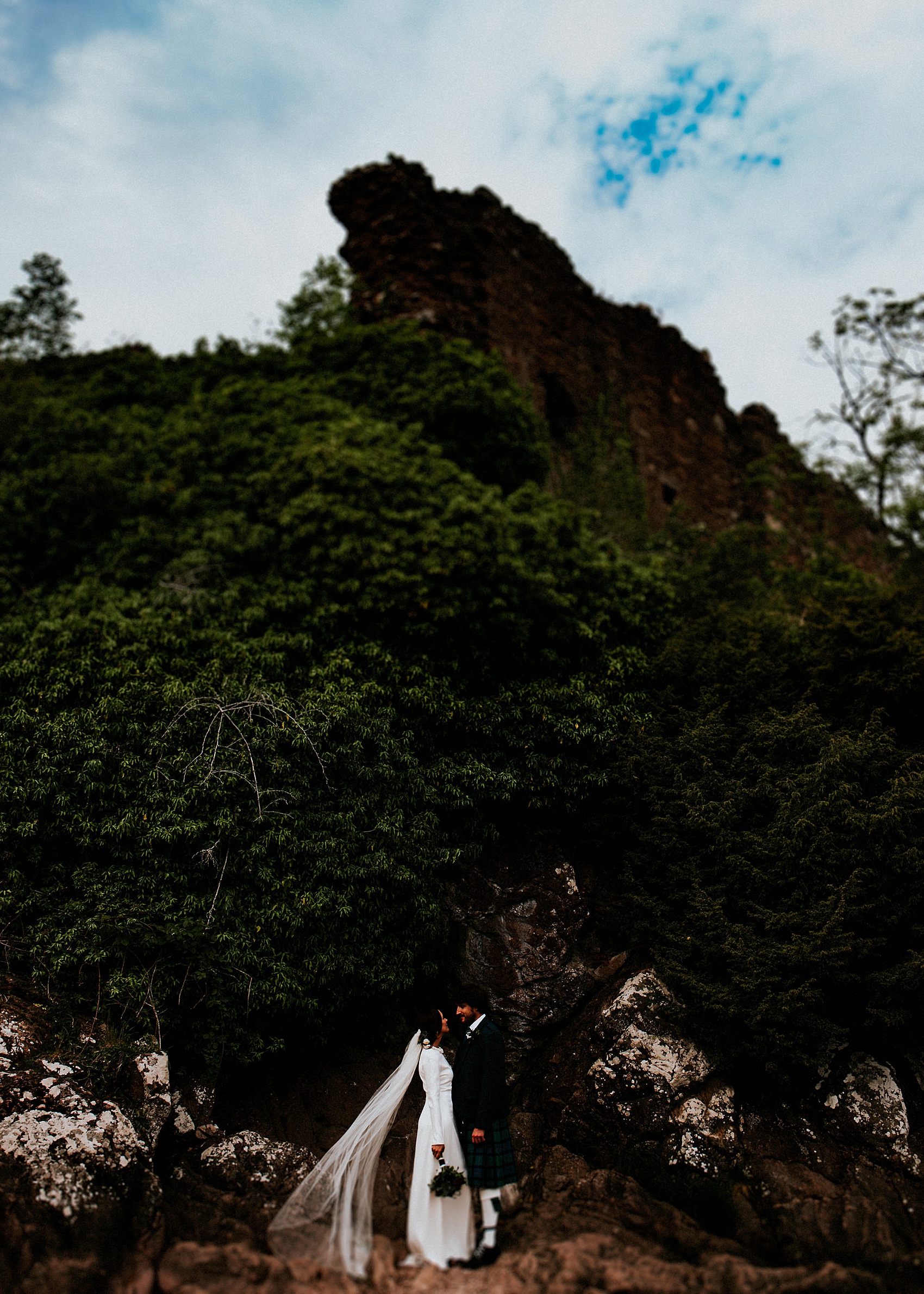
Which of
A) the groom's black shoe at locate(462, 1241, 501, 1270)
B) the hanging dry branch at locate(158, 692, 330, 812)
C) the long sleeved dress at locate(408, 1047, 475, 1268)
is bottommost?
the groom's black shoe at locate(462, 1241, 501, 1270)

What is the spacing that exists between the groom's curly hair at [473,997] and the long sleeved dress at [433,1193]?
1.17 meters

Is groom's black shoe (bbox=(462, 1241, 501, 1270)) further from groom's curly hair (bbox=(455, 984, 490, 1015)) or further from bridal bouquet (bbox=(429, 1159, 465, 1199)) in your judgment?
groom's curly hair (bbox=(455, 984, 490, 1015))

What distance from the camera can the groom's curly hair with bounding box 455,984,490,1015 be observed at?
632 cm

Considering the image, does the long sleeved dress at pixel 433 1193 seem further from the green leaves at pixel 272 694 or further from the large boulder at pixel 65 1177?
the large boulder at pixel 65 1177

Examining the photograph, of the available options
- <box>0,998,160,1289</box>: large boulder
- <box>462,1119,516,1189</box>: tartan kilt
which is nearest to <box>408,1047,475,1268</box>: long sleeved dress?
<box>462,1119,516,1189</box>: tartan kilt

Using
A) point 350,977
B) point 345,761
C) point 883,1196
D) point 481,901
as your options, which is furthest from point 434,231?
point 883,1196

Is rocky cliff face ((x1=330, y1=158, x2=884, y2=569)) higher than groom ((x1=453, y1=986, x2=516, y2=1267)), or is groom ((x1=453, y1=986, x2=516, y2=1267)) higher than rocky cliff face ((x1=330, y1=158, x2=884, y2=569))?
rocky cliff face ((x1=330, y1=158, x2=884, y2=569))

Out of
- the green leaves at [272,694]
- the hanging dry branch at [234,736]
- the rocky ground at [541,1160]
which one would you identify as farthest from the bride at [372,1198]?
the hanging dry branch at [234,736]

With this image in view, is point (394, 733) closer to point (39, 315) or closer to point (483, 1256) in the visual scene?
point (483, 1256)

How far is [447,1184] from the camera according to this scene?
439cm

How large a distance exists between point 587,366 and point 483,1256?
14.7 m

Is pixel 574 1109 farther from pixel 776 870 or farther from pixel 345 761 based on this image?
pixel 345 761

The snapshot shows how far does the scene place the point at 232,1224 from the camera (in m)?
4.23

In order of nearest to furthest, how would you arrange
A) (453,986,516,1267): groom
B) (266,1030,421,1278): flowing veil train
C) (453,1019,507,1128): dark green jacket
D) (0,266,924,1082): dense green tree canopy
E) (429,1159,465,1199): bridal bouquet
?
(266,1030,421,1278): flowing veil train → (429,1159,465,1199): bridal bouquet → (453,986,516,1267): groom → (453,1019,507,1128): dark green jacket → (0,266,924,1082): dense green tree canopy
